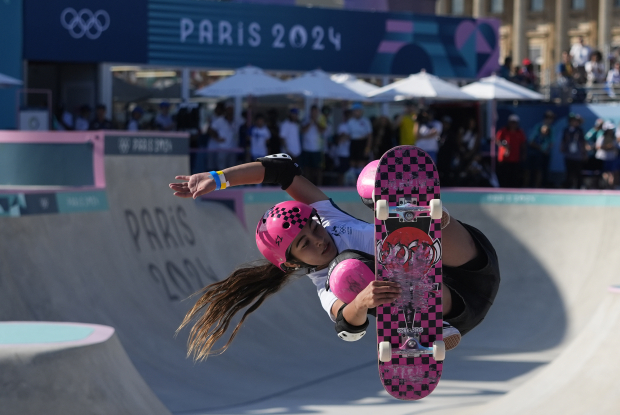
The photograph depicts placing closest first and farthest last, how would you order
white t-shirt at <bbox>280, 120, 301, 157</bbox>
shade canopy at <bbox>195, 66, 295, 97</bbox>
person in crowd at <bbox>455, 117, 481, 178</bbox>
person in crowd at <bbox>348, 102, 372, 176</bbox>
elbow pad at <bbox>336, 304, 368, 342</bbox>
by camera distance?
1. elbow pad at <bbox>336, 304, 368, 342</bbox>
2. white t-shirt at <bbox>280, 120, 301, 157</bbox>
3. shade canopy at <bbox>195, 66, 295, 97</bbox>
4. person in crowd at <bbox>348, 102, 372, 176</bbox>
5. person in crowd at <bbox>455, 117, 481, 178</bbox>

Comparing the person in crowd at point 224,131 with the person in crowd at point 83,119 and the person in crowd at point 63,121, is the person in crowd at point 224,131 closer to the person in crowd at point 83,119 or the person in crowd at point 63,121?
the person in crowd at point 83,119

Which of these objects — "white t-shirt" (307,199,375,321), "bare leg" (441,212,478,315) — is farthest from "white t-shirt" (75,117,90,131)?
"bare leg" (441,212,478,315)

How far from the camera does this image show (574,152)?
62.5 feet

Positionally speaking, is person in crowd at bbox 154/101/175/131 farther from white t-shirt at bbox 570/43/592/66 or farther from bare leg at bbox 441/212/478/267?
bare leg at bbox 441/212/478/267

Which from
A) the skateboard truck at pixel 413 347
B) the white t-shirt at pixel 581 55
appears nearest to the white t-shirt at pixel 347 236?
the skateboard truck at pixel 413 347

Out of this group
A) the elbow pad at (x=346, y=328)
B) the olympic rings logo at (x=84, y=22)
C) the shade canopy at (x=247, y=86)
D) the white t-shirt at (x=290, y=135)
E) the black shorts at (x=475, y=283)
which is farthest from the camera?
the olympic rings logo at (x=84, y=22)

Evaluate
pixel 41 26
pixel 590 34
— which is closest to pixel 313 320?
pixel 41 26

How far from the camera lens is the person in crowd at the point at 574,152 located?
1905cm

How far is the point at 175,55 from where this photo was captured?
809 inches

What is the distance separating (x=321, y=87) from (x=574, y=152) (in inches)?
217

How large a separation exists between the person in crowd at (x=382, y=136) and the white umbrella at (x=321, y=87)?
33.1 inches

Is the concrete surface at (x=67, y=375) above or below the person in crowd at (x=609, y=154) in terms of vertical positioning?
below

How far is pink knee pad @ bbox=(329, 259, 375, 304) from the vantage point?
4391mm

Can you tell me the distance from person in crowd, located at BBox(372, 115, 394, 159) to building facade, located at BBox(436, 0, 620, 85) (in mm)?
43090
